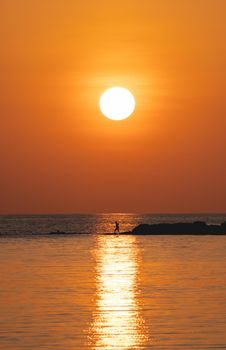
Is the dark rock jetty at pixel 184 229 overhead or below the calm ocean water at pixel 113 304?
overhead

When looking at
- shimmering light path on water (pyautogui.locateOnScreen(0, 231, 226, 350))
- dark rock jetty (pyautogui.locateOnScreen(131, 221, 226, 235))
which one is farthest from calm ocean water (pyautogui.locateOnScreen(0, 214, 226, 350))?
dark rock jetty (pyautogui.locateOnScreen(131, 221, 226, 235))

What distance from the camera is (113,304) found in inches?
1532

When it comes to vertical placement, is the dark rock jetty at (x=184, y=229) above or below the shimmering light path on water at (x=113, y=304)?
above

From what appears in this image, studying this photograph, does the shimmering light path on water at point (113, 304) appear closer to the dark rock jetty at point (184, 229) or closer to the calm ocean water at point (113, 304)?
the calm ocean water at point (113, 304)

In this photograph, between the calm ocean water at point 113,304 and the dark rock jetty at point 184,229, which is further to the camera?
the dark rock jetty at point 184,229

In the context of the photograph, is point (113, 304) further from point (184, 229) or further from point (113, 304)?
point (184, 229)

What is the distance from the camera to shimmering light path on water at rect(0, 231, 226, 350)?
29516 millimetres

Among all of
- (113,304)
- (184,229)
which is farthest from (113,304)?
(184,229)

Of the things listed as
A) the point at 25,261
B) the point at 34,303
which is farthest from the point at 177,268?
the point at 34,303

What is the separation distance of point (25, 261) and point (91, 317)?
102 ft

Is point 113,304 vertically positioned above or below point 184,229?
below

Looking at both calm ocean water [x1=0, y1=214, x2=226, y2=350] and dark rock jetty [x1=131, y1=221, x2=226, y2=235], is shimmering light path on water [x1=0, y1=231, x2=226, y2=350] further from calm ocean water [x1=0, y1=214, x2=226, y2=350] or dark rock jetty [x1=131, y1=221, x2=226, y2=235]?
dark rock jetty [x1=131, y1=221, x2=226, y2=235]

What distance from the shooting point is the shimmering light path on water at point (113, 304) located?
29.5 metres

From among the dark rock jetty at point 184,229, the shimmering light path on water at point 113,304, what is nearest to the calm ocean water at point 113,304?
the shimmering light path on water at point 113,304
